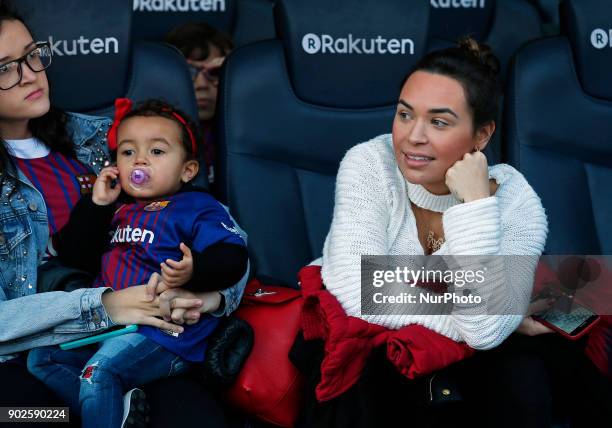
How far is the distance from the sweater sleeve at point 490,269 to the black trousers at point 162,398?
21.8 inches

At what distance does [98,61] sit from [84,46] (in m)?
Result: 0.05

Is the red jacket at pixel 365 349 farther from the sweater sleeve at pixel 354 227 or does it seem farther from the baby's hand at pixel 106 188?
the baby's hand at pixel 106 188

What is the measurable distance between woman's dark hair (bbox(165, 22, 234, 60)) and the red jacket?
1.42 metres

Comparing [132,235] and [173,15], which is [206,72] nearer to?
[173,15]

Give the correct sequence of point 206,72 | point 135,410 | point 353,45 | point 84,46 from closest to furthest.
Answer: point 135,410 → point 84,46 → point 353,45 → point 206,72

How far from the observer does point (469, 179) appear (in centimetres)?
217

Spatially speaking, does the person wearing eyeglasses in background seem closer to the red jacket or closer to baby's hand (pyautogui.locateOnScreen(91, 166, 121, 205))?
baby's hand (pyautogui.locateOnScreen(91, 166, 121, 205))

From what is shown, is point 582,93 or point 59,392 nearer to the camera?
point 59,392

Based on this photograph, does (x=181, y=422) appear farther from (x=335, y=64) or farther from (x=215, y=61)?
(x=215, y=61)

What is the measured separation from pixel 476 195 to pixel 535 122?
617 mm

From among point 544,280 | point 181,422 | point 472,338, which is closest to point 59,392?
point 181,422

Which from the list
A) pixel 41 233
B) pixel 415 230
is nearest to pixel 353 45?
pixel 415 230

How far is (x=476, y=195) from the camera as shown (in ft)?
7.12

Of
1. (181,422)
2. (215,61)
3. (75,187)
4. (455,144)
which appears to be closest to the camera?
(181,422)
